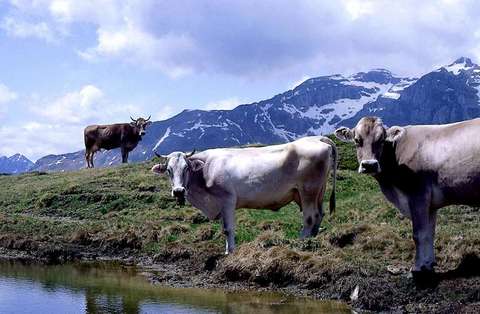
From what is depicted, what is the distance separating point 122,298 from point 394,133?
652 cm

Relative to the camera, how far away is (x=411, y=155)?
13.2m

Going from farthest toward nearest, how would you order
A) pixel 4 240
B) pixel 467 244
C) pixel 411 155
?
pixel 4 240 → pixel 467 244 → pixel 411 155

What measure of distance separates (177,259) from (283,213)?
19.6ft

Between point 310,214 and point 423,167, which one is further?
point 310,214

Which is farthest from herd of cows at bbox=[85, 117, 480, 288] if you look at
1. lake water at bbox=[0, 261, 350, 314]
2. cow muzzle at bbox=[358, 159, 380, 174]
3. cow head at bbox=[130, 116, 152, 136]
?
cow head at bbox=[130, 116, 152, 136]

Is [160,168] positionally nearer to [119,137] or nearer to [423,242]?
[423,242]

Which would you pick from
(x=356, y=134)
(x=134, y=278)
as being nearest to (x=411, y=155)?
(x=356, y=134)

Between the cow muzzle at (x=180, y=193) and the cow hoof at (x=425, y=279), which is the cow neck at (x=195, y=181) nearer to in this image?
the cow muzzle at (x=180, y=193)

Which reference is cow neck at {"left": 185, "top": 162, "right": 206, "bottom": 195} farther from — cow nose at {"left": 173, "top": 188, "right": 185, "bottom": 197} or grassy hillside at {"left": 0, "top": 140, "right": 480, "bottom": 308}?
grassy hillside at {"left": 0, "top": 140, "right": 480, "bottom": 308}

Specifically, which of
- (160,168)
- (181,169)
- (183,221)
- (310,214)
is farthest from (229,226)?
(183,221)

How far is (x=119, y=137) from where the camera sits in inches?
1850

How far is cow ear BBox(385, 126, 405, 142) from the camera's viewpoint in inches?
534

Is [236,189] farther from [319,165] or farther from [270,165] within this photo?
[319,165]

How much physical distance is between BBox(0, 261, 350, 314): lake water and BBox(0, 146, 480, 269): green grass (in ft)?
6.60
